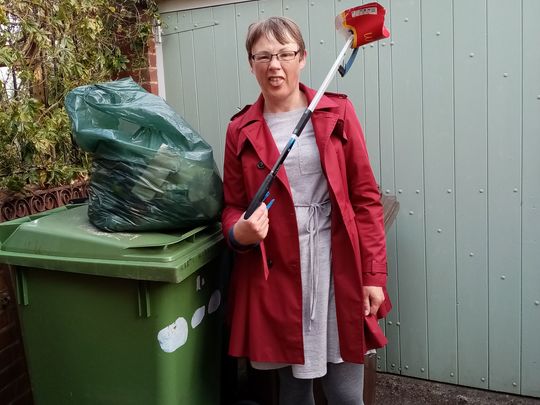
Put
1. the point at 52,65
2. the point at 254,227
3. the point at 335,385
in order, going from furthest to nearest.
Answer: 1. the point at 52,65
2. the point at 335,385
3. the point at 254,227

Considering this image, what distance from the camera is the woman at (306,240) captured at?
200cm

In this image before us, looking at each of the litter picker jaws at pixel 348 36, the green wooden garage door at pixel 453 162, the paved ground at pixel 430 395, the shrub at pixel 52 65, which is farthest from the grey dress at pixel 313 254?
the shrub at pixel 52 65

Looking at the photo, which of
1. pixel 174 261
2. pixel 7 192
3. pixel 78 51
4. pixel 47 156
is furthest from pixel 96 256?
pixel 78 51

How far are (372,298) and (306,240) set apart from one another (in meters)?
0.34

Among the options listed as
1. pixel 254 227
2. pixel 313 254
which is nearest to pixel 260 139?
pixel 254 227

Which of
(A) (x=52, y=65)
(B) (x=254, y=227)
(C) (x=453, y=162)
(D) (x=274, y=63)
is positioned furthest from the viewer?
(A) (x=52, y=65)

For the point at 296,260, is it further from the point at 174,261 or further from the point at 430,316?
the point at 430,316

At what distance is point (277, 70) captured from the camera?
1986 millimetres

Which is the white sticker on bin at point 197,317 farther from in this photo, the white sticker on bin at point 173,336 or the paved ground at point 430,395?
the paved ground at point 430,395

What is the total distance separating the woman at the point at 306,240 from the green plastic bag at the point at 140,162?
0.56 feet

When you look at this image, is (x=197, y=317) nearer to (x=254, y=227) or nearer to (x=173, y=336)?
(x=173, y=336)

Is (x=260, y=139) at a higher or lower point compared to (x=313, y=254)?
higher

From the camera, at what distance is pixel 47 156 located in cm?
320

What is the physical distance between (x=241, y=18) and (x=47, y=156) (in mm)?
1532
